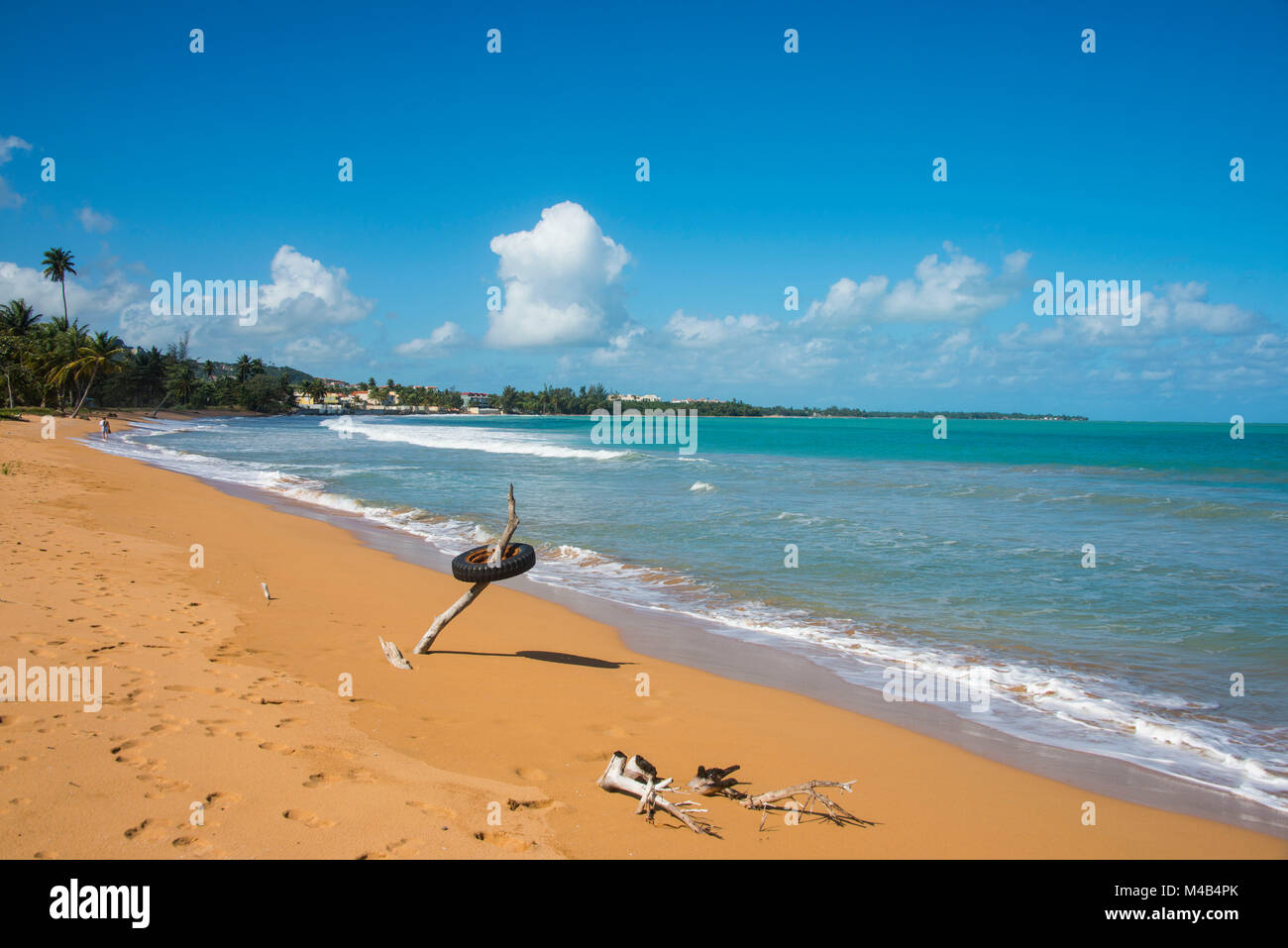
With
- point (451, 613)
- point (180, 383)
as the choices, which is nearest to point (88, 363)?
point (180, 383)

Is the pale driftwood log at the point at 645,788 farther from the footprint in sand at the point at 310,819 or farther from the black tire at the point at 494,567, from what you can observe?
the black tire at the point at 494,567

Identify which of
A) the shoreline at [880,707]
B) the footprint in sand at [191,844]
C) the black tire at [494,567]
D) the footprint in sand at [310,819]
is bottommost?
the shoreline at [880,707]

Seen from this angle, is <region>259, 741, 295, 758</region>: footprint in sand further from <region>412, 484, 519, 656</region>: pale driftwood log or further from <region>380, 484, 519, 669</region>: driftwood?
<region>412, 484, 519, 656</region>: pale driftwood log

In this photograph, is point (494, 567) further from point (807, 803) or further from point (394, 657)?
point (807, 803)

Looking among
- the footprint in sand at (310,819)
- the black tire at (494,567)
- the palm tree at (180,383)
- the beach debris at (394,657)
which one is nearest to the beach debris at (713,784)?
the footprint in sand at (310,819)

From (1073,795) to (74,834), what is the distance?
6311 millimetres

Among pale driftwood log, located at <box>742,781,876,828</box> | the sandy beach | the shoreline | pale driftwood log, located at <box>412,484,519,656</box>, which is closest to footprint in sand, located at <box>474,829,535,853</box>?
the sandy beach

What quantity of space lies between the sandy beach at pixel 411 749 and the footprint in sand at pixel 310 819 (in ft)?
0.06

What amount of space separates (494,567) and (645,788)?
307 cm

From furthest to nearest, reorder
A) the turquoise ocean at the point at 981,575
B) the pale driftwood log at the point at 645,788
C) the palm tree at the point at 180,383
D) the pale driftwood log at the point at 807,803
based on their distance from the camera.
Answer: the palm tree at the point at 180,383 → the turquoise ocean at the point at 981,575 → the pale driftwood log at the point at 807,803 → the pale driftwood log at the point at 645,788

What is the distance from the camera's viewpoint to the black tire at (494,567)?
22.1ft

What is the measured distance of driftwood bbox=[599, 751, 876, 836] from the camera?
13.4 ft

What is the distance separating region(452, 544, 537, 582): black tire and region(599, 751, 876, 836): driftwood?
2.63 meters
